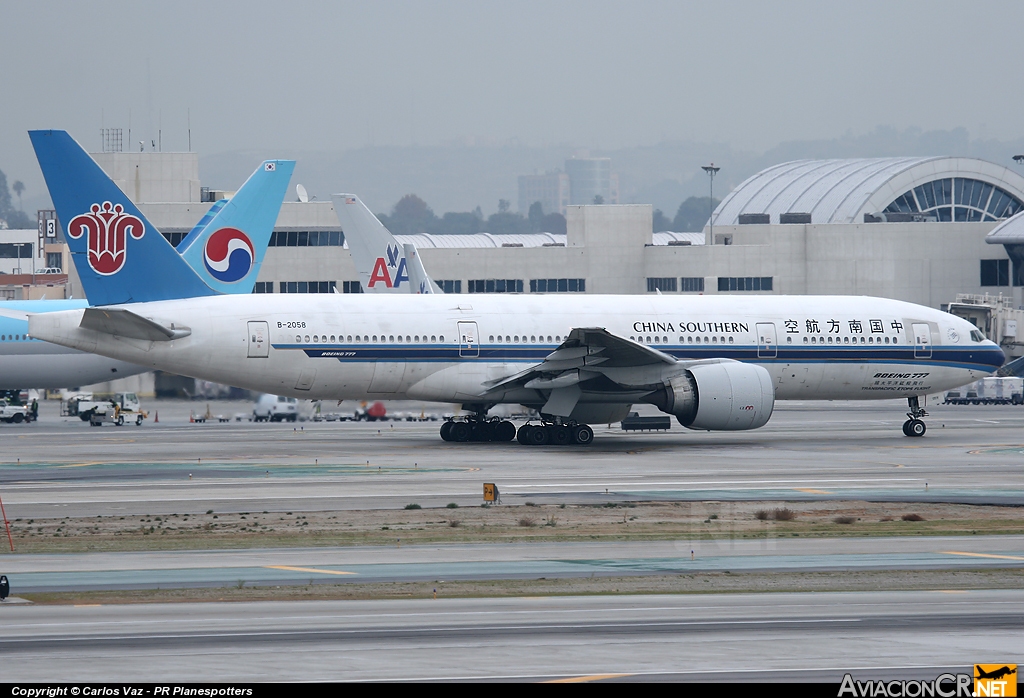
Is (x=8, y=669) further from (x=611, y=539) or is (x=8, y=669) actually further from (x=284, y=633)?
(x=611, y=539)

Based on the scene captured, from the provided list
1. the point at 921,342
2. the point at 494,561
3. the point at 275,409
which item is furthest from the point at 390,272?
the point at 494,561

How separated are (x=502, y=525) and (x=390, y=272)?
42478 millimetres

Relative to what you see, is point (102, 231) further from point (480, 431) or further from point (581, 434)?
point (581, 434)

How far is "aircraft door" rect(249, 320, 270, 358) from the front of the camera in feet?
121

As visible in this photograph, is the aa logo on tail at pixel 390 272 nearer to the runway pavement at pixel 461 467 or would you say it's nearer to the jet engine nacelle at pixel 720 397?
the runway pavement at pixel 461 467

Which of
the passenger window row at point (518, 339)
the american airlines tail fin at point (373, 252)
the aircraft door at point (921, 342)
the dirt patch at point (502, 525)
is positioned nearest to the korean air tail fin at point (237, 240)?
the american airlines tail fin at point (373, 252)

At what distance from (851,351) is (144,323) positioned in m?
22.4

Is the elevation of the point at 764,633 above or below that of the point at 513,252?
below

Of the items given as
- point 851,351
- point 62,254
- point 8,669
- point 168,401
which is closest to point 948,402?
point 851,351

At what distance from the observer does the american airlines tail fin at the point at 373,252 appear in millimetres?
64438

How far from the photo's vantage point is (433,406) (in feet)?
142

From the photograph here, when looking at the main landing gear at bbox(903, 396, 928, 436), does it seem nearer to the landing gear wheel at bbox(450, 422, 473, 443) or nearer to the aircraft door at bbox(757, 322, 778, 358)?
the aircraft door at bbox(757, 322, 778, 358)

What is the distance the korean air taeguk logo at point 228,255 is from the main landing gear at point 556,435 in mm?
20944

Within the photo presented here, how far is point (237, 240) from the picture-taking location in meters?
55.5
